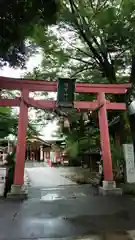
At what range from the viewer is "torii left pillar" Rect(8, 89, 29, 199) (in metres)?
9.31

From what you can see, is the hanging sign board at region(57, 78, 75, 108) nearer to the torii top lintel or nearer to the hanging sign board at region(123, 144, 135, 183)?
the torii top lintel

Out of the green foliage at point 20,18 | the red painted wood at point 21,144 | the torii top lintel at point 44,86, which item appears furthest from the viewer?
the torii top lintel at point 44,86

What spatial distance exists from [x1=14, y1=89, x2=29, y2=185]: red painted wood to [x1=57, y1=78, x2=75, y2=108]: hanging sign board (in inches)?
53.6

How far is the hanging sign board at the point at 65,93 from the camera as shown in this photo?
1041 cm

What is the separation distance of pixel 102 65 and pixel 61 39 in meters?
2.62

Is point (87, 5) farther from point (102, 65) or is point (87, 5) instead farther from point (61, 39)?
point (102, 65)

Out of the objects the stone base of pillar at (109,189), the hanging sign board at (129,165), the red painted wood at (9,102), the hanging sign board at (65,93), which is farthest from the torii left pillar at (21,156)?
the hanging sign board at (129,165)

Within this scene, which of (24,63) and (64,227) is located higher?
(24,63)

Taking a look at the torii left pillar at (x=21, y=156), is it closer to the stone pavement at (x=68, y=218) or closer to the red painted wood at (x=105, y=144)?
the stone pavement at (x=68, y=218)

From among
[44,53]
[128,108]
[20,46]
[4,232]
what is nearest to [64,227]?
[4,232]

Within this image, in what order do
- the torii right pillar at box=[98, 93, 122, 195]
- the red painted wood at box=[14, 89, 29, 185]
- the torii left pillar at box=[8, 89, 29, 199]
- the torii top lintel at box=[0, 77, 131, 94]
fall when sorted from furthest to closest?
the torii top lintel at box=[0, 77, 131, 94] < the torii right pillar at box=[98, 93, 122, 195] < the red painted wood at box=[14, 89, 29, 185] < the torii left pillar at box=[8, 89, 29, 199]

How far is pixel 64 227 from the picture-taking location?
5.42 metres

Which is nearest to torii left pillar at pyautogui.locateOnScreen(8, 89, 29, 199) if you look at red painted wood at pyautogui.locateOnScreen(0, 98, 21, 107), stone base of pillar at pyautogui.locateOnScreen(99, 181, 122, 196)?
red painted wood at pyautogui.locateOnScreen(0, 98, 21, 107)

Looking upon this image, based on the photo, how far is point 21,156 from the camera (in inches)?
384
